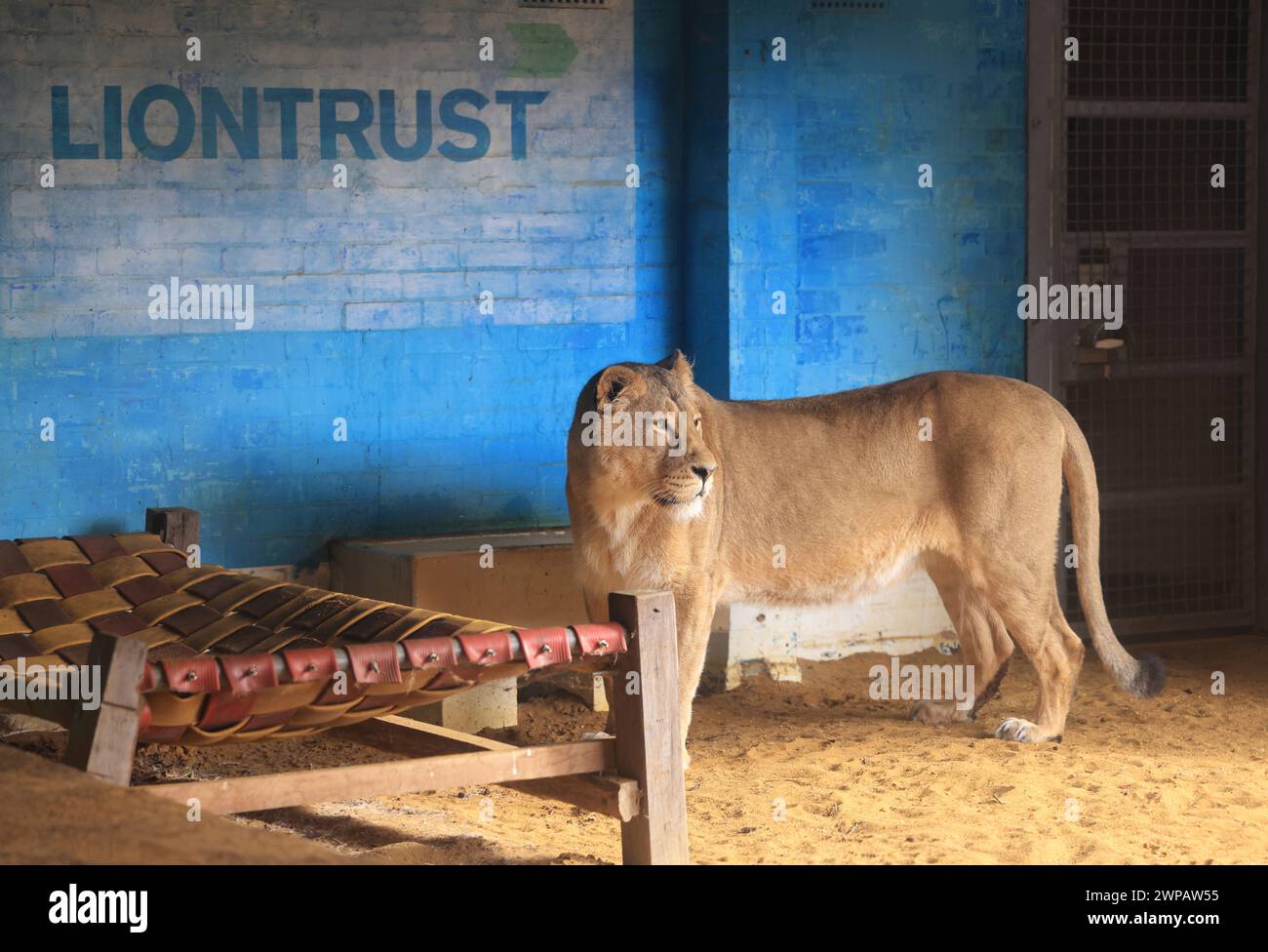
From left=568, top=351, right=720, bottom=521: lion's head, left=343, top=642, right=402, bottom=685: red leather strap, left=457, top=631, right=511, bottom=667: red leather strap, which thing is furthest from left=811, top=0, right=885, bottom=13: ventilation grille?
left=343, top=642, right=402, bottom=685: red leather strap

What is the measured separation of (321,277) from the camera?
6.04 m

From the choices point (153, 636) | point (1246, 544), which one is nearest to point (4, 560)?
point (153, 636)

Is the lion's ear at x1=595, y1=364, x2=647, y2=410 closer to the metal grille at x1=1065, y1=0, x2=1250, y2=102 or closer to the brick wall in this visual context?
the brick wall

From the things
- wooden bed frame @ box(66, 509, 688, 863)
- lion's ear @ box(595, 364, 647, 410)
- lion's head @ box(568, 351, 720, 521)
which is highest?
lion's ear @ box(595, 364, 647, 410)

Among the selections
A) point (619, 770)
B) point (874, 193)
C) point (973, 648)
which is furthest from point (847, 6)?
point (619, 770)

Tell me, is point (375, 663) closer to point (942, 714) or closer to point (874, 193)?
point (942, 714)

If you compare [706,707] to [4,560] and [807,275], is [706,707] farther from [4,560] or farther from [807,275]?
[4,560]

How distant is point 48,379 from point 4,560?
44.3 inches

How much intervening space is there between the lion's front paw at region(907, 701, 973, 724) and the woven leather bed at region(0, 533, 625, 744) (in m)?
2.30

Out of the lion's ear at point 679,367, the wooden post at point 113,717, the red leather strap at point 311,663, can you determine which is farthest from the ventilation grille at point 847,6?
the wooden post at point 113,717

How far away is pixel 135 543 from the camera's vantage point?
16.4 feet

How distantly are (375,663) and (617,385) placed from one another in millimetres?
1499

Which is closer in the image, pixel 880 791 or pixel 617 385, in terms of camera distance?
pixel 617 385

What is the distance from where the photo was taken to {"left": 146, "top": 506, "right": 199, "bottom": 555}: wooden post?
5.27 meters
